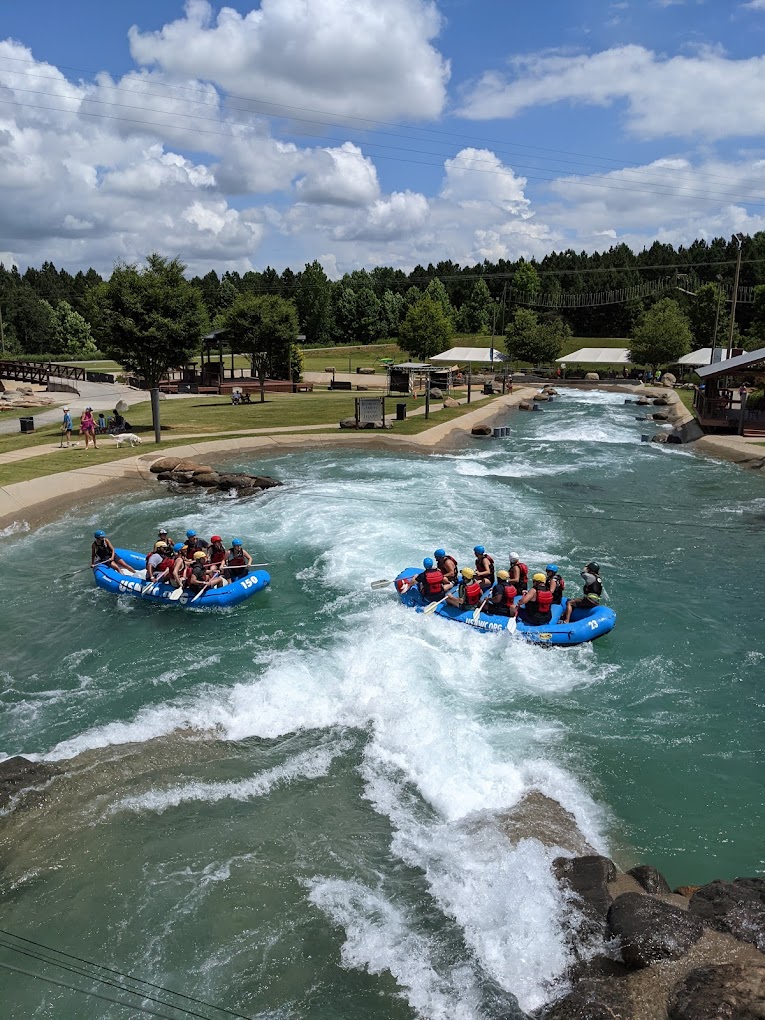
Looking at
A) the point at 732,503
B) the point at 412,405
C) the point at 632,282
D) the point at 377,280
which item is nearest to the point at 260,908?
the point at 732,503

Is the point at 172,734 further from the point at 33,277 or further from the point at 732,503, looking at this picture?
the point at 33,277

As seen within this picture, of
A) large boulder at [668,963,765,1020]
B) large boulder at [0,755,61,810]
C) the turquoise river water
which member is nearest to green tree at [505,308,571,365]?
the turquoise river water

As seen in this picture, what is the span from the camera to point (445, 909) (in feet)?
26.6

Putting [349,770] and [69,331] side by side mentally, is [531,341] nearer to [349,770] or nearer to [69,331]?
[69,331]

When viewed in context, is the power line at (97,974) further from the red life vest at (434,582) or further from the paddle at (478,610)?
the red life vest at (434,582)

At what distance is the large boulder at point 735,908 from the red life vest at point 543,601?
6.79 metres

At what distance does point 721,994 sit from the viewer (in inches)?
242

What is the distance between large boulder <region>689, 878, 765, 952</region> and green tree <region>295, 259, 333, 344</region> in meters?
91.4

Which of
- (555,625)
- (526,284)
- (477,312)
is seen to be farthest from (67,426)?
(526,284)

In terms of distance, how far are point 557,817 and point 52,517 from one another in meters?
18.4

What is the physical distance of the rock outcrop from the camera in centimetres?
2552

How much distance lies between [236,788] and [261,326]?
1626 inches

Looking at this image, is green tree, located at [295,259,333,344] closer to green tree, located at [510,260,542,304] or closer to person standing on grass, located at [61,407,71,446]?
green tree, located at [510,260,542,304]

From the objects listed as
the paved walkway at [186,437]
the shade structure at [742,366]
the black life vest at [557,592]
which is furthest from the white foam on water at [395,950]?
the shade structure at [742,366]
